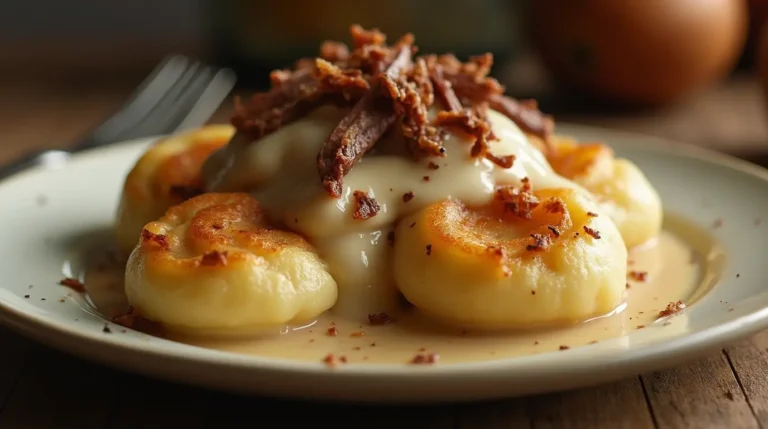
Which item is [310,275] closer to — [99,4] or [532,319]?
[532,319]

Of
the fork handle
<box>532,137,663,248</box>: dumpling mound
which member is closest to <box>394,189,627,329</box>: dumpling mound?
<box>532,137,663,248</box>: dumpling mound

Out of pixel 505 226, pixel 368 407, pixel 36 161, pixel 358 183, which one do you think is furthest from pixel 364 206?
pixel 36 161

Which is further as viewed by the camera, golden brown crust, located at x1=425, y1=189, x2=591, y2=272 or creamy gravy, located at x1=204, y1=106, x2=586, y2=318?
creamy gravy, located at x1=204, y1=106, x2=586, y2=318

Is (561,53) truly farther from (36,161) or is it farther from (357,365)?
(357,365)

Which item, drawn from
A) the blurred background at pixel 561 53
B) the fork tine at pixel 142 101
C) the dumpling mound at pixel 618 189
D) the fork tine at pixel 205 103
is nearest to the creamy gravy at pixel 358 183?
the dumpling mound at pixel 618 189

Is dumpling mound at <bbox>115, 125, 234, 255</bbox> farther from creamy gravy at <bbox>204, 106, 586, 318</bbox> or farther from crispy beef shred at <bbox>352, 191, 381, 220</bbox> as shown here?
crispy beef shred at <bbox>352, 191, 381, 220</bbox>
